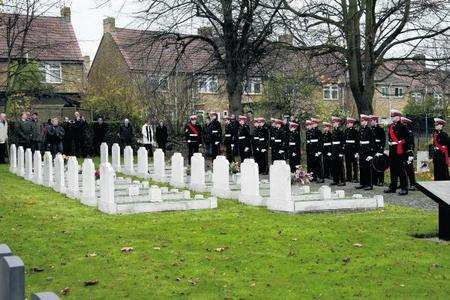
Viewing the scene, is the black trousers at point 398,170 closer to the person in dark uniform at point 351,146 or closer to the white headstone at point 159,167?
the person in dark uniform at point 351,146

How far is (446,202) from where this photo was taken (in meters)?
10.9

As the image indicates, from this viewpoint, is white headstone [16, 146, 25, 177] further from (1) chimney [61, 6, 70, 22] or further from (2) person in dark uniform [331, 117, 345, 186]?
(1) chimney [61, 6, 70, 22]

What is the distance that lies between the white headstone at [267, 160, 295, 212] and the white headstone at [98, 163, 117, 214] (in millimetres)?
3215

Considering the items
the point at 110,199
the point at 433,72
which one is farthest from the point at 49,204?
the point at 433,72

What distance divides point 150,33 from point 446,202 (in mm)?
20196

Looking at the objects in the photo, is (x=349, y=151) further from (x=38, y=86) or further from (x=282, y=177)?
(x=38, y=86)

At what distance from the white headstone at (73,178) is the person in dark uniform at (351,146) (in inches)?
308

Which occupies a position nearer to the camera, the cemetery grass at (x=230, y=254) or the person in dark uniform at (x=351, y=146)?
the cemetery grass at (x=230, y=254)

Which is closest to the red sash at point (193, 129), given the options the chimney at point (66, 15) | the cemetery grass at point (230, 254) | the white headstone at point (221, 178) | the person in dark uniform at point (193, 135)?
the person in dark uniform at point (193, 135)

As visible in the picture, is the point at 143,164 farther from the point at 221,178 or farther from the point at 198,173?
the point at 221,178

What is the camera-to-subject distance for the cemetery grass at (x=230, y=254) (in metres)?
8.24

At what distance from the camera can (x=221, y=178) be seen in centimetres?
1766

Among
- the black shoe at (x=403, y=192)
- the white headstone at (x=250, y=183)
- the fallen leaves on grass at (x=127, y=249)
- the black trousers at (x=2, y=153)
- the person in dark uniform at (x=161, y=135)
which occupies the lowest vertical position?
the fallen leaves on grass at (x=127, y=249)

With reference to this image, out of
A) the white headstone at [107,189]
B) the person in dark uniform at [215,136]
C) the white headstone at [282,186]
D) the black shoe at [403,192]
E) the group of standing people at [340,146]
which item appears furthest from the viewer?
the person in dark uniform at [215,136]
